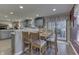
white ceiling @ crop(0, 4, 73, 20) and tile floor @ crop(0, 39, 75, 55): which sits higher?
white ceiling @ crop(0, 4, 73, 20)

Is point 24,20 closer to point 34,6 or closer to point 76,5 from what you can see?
point 34,6

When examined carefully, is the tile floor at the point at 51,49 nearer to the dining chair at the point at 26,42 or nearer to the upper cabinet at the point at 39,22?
the dining chair at the point at 26,42

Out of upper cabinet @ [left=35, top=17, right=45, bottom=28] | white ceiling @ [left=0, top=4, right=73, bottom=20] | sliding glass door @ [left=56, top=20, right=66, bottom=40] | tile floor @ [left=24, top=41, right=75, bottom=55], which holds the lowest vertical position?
tile floor @ [left=24, top=41, right=75, bottom=55]

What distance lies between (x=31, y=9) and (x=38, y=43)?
465 mm

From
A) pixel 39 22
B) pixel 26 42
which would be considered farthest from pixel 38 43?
pixel 39 22

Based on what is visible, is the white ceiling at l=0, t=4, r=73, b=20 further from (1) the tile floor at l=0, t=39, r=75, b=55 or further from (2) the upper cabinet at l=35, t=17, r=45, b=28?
(1) the tile floor at l=0, t=39, r=75, b=55

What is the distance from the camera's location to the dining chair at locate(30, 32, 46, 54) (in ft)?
4.55

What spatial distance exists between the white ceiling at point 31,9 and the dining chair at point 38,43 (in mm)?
268

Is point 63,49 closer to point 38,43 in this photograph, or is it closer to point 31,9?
point 38,43

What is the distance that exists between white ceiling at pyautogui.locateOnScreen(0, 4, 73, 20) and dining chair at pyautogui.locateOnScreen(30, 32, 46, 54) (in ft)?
0.88

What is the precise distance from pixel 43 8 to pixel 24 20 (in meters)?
0.30

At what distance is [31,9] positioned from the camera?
136cm

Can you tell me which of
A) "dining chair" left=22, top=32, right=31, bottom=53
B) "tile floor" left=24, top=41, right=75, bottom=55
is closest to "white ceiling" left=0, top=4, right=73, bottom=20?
"dining chair" left=22, top=32, right=31, bottom=53

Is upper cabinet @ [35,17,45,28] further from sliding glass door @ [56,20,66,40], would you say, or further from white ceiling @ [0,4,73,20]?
sliding glass door @ [56,20,66,40]
